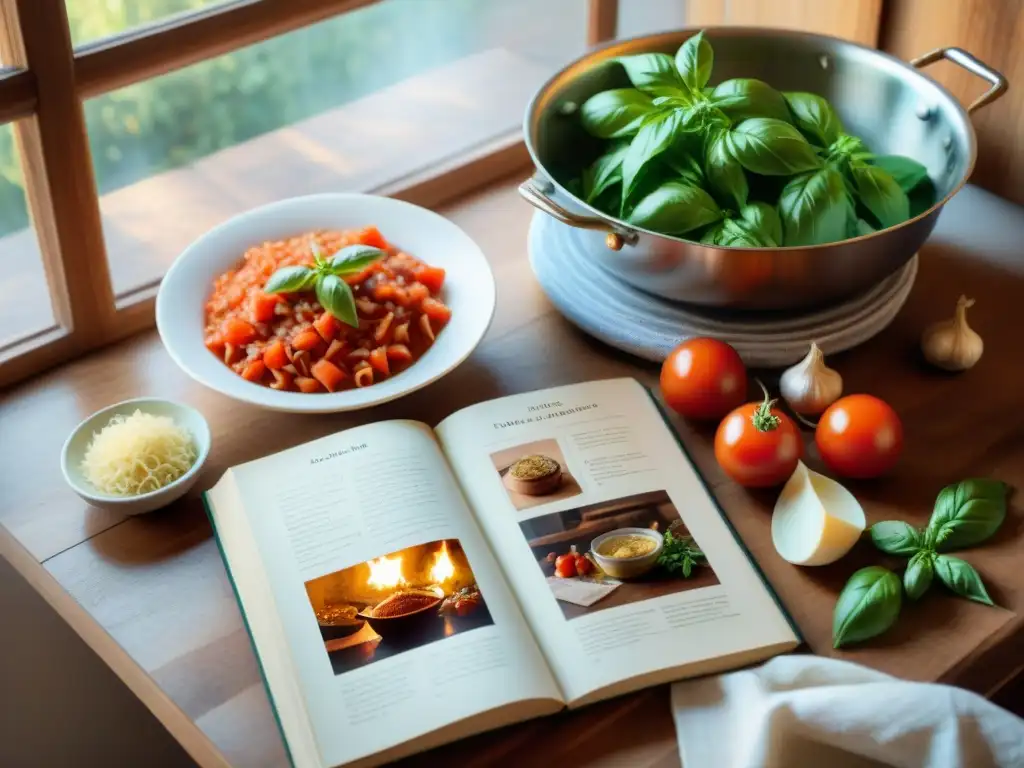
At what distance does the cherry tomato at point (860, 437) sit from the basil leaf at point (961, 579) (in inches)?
4.2

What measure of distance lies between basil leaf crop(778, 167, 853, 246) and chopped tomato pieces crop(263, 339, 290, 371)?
1.53 feet

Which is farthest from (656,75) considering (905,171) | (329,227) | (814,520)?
(814,520)

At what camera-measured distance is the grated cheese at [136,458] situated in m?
0.92

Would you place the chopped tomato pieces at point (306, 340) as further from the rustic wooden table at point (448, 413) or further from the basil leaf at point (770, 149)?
the basil leaf at point (770, 149)

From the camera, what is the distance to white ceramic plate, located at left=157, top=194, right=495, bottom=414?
38.4 inches

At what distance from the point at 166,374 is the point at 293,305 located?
6.5 inches

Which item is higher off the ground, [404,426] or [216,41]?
[216,41]

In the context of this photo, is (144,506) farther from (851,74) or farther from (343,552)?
(851,74)

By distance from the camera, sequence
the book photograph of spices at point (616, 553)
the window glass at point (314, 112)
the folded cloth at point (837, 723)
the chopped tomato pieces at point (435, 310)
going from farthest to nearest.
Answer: the window glass at point (314, 112), the chopped tomato pieces at point (435, 310), the book photograph of spices at point (616, 553), the folded cloth at point (837, 723)

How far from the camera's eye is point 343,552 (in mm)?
859

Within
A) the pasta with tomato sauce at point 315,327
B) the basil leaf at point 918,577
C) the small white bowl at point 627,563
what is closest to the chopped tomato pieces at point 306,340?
the pasta with tomato sauce at point 315,327

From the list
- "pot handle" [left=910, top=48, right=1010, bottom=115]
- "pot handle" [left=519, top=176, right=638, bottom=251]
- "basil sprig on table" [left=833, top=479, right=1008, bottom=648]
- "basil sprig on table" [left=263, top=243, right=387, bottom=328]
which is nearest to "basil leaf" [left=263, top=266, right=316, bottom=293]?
"basil sprig on table" [left=263, top=243, right=387, bottom=328]

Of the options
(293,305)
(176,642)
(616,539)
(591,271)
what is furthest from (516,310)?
(176,642)

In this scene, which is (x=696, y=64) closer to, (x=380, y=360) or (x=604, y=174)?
(x=604, y=174)
